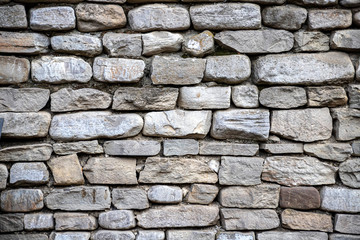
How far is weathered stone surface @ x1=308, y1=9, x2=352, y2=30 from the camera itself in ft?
7.36

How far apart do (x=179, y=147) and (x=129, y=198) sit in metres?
0.48

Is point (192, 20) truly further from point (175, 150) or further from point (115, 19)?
point (175, 150)

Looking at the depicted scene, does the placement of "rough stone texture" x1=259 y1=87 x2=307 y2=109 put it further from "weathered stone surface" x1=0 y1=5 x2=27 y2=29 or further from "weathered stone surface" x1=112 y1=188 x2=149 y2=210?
"weathered stone surface" x1=0 y1=5 x2=27 y2=29

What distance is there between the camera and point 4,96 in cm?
218

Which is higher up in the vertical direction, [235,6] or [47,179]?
[235,6]

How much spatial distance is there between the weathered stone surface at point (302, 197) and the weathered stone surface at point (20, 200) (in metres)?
1.66

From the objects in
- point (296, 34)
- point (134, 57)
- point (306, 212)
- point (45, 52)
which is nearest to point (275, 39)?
point (296, 34)

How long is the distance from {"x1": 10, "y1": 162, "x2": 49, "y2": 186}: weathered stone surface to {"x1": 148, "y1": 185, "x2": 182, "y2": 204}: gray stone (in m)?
0.73

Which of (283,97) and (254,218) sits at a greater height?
(283,97)

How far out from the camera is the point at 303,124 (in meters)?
2.24

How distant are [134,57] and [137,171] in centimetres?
77

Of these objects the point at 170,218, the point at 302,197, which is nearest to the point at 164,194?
the point at 170,218

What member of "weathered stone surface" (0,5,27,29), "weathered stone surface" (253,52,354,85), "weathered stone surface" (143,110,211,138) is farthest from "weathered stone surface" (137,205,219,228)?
"weathered stone surface" (0,5,27,29)

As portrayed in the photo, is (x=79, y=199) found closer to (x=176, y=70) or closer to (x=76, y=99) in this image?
(x=76, y=99)
